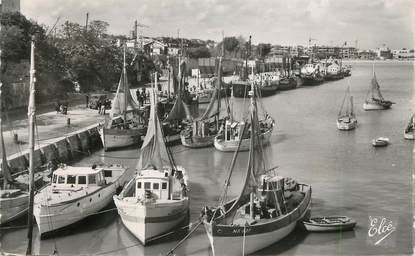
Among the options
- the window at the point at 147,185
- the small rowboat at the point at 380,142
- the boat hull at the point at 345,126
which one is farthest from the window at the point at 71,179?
the boat hull at the point at 345,126

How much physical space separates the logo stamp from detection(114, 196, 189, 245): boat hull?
21.4 ft

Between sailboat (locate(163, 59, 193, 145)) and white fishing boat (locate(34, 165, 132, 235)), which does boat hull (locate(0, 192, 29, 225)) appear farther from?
sailboat (locate(163, 59, 193, 145))

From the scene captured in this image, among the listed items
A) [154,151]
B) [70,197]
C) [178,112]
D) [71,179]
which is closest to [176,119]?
[178,112]

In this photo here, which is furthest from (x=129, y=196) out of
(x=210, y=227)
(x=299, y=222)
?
(x=299, y=222)

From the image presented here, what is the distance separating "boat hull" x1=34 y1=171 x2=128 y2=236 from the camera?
1939 centimetres

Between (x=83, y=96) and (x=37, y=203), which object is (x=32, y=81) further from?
(x=83, y=96)

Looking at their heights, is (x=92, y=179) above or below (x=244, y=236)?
above

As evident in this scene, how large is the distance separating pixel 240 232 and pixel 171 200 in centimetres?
309

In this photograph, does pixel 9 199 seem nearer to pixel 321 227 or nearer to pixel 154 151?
pixel 154 151

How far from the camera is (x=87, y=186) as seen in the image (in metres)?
21.3

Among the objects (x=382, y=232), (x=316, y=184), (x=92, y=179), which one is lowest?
(x=382, y=232)

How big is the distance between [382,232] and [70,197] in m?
10.6

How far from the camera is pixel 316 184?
27750mm

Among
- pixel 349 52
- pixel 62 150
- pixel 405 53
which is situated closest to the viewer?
pixel 62 150
